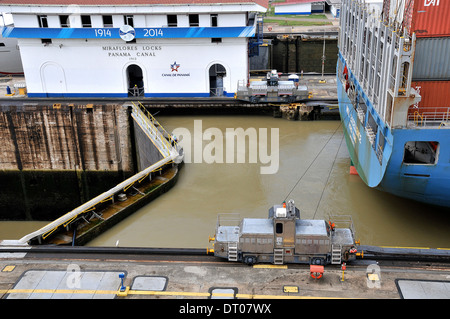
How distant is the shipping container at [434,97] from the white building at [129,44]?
686 inches

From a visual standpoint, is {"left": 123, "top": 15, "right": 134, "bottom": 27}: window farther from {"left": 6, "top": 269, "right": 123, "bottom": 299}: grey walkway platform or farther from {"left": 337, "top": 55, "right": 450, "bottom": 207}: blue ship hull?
{"left": 6, "top": 269, "right": 123, "bottom": 299}: grey walkway platform

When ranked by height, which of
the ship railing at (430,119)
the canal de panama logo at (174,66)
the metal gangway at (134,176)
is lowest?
the metal gangway at (134,176)

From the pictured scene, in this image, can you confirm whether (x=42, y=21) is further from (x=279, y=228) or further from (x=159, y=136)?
(x=279, y=228)

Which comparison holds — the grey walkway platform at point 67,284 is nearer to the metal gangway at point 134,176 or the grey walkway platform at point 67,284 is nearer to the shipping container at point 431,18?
the metal gangway at point 134,176

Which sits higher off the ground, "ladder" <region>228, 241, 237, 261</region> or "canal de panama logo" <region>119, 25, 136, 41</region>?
"canal de panama logo" <region>119, 25, 136, 41</region>

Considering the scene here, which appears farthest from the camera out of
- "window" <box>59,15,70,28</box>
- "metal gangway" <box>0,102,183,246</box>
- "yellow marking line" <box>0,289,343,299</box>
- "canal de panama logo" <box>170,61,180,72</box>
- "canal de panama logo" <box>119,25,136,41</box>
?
"canal de panama logo" <box>170,61,180,72</box>

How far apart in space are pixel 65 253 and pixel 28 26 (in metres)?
24.6

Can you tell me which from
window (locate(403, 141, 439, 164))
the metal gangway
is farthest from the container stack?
the metal gangway

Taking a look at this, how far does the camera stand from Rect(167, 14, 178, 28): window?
36.6 m

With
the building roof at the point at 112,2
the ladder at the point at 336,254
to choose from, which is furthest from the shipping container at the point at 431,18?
the building roof at the point at 112,2

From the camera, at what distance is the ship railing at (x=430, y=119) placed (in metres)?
20.1

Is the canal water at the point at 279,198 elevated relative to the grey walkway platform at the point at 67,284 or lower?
lower

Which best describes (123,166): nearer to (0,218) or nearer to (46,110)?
(46,110)

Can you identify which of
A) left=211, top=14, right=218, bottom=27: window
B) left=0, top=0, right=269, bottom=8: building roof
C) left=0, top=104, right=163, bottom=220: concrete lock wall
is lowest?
left=0, top=104, right=163, bottom=220: concrete lock wall
